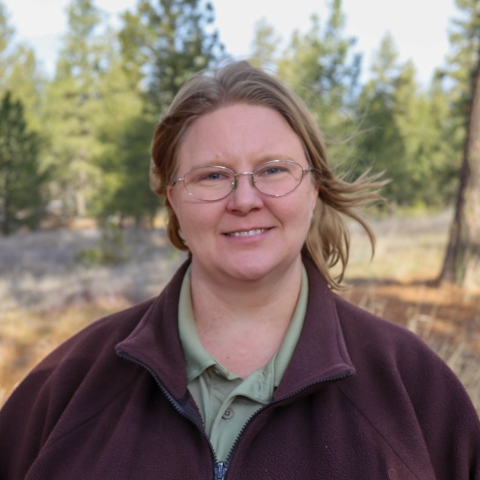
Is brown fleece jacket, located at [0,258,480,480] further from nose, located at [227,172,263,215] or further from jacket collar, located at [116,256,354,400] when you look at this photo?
nose, located at [227,172,263,215]

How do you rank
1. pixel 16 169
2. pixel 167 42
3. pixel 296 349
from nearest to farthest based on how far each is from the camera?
pixel 296 349 < pixel 167 42 < pixel 16 169

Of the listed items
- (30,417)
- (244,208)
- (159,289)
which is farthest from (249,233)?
(159,289)

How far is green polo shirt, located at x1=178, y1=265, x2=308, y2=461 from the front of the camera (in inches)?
64.2

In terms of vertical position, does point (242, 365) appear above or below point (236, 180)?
below

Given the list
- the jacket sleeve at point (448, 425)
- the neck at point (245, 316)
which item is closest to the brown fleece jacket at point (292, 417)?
the jacket sleeve at point (448, 425)

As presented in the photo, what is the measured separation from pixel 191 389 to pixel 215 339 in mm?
212

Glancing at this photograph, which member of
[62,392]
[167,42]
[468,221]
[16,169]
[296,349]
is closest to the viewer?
[296,349]

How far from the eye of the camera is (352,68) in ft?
52.0

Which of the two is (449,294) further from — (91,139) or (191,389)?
(91,139)

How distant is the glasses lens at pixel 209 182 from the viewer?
1756 mm

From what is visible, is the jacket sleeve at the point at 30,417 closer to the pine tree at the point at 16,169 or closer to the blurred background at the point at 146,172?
the blurred background at the point at 146,172

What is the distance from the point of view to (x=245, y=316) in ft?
6.19

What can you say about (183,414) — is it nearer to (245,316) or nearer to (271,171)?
(245,316)

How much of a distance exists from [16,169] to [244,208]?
46.5 feet
